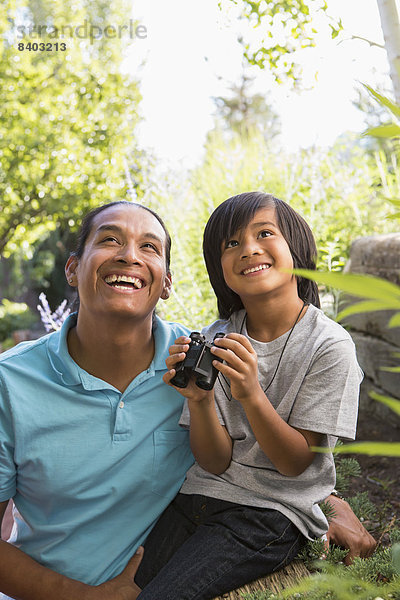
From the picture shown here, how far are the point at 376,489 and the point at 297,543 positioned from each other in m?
1.13

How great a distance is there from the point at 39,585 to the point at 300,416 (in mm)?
816

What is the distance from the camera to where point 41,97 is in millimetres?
8055

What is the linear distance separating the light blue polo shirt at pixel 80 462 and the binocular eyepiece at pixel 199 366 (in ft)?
1.03

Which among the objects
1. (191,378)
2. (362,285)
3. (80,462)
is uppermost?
(362,285)

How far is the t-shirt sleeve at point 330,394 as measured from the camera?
1.47 m

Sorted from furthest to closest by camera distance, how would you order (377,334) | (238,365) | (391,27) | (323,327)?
(377,334) → (391,27) → (323,327) → (238,365)

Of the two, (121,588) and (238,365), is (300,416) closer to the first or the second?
(238,365)

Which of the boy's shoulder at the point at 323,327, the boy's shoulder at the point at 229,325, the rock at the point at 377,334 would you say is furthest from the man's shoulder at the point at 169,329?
the rock at the point at 377,334

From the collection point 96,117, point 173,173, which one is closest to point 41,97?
point 96,117

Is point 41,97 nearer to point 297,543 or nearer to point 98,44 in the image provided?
point 98,44

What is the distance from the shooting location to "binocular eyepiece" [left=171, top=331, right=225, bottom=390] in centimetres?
142

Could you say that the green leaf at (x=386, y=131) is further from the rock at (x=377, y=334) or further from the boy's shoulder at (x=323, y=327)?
the rock at (x=377, y=334)

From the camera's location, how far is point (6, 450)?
1.59 m

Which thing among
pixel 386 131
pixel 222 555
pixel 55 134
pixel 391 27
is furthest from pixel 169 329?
pixel 55 134
